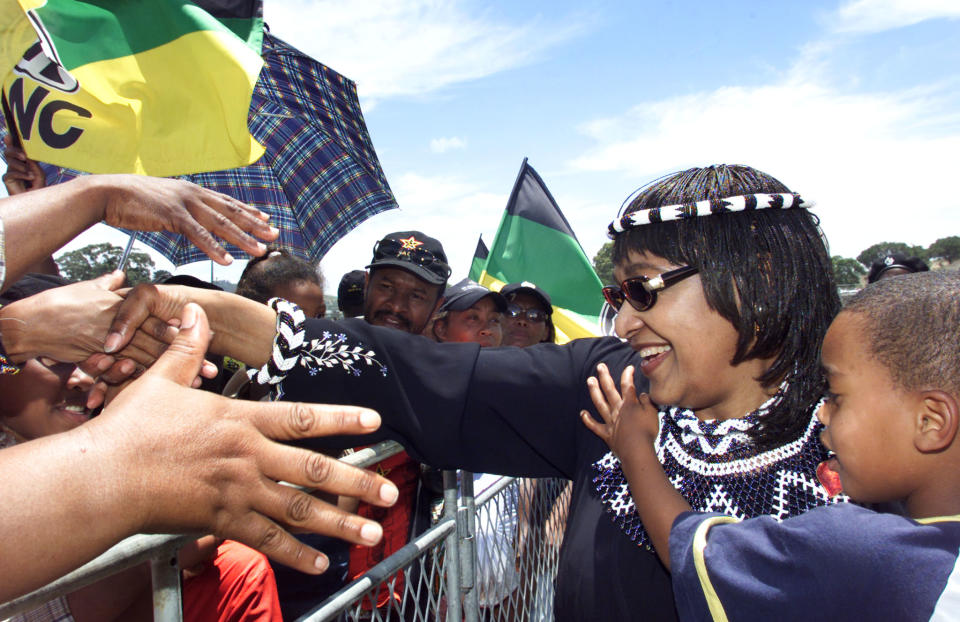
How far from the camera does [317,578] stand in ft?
8.25

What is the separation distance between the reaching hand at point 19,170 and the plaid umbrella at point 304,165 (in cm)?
130

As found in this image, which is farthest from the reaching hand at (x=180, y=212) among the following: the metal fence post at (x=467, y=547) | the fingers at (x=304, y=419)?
the metal fence post at (x=467, y=547)

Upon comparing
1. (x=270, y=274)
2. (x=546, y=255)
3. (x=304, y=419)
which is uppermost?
(x=546, y=255)

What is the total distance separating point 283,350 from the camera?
64.2 inches

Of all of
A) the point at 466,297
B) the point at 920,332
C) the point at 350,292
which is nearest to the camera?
the point at 920,332

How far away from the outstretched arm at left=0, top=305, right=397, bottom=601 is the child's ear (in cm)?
108

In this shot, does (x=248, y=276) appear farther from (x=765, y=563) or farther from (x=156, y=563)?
(x=765, y=563)

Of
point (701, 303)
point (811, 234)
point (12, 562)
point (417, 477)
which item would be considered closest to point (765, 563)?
point (701, 303)

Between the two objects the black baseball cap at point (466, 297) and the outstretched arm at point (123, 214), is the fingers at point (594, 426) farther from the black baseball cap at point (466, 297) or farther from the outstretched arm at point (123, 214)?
the black baseball cap at point (466, 297)

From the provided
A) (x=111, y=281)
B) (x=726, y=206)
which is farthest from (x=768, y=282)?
(x=111, y=281)

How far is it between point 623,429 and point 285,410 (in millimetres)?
958

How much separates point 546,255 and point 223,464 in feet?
19.1

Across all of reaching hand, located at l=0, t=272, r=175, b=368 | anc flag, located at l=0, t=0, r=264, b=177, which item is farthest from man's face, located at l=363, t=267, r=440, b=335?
reaching hand, located at l=0, t=272, r=175, b=368

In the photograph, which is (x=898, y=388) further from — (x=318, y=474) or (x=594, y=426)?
(x=318, y=474)
